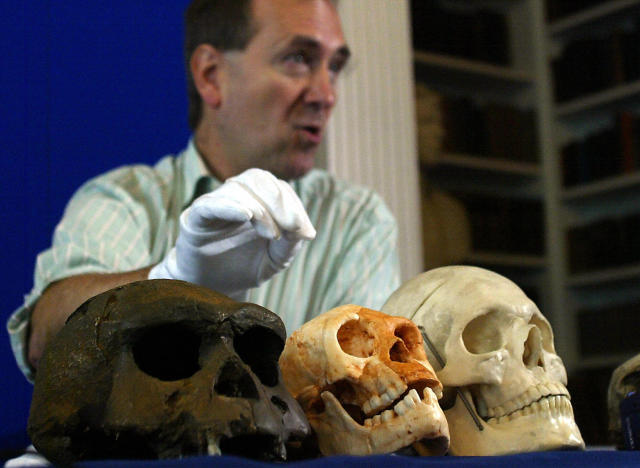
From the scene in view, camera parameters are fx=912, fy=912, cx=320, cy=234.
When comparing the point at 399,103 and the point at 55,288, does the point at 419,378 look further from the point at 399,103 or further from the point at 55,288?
the point at 399,103

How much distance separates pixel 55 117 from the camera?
2090 millimetres

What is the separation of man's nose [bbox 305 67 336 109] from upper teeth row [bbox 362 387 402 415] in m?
1.14

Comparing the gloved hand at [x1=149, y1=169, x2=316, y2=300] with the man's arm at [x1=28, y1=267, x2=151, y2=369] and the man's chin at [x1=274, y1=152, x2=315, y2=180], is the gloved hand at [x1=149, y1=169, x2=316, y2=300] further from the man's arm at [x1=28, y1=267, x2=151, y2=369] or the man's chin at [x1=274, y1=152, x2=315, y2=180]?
the man's chin at [x1=274, y1=152, x2=315, y2=180]

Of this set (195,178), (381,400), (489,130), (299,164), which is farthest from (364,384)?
(489,130)

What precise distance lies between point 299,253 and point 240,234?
38.5 inches

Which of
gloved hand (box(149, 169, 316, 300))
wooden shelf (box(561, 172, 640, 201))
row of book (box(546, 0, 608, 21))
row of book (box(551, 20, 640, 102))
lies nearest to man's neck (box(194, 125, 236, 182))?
gloved hand (box(149, 169, 316, 300))

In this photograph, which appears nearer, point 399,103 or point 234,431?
point 234,431

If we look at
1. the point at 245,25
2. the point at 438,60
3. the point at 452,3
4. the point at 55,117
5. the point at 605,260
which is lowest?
the point at 605,260

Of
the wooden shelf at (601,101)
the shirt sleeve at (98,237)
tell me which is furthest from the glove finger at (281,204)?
the wooden shelf at (601,101)

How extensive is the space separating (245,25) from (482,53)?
2.51 metres

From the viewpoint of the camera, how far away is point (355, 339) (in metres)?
0.88

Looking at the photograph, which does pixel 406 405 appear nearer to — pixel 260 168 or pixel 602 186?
pixel 260 168

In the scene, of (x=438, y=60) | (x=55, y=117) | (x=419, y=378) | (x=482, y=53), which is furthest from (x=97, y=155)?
(x=482, y=53)

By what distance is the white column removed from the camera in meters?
2.72
